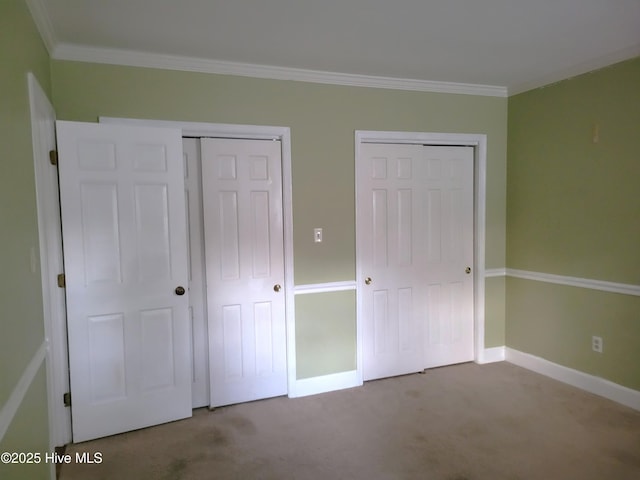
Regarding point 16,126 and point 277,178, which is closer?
point 16,126

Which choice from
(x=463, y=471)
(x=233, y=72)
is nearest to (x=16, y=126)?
(x=233, y=72)

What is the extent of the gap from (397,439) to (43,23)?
3.14 meters

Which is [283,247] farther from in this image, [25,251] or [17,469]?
[17,469]

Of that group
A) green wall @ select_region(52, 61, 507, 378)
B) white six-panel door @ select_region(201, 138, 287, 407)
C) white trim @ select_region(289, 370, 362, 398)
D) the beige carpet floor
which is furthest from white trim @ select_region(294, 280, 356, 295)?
the beige carpet floor

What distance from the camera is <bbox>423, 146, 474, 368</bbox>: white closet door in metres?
3.60

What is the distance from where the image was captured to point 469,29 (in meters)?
2.40

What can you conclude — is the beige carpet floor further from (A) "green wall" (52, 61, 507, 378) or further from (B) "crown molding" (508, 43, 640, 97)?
(B) "crown molding" (508, 43, 640, 97)

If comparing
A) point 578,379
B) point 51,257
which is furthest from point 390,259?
point 51,257

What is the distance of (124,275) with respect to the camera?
262 cm

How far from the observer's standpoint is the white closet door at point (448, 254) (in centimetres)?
360

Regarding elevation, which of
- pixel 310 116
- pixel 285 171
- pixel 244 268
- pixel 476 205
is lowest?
pixel 244 268

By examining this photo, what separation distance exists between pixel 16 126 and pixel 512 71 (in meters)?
3.30

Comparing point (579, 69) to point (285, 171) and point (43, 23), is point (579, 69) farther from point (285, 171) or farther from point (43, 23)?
point (43, 23)

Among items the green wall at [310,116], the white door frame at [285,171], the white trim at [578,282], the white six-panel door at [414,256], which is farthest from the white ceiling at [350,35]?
the white trim at [578,282]
